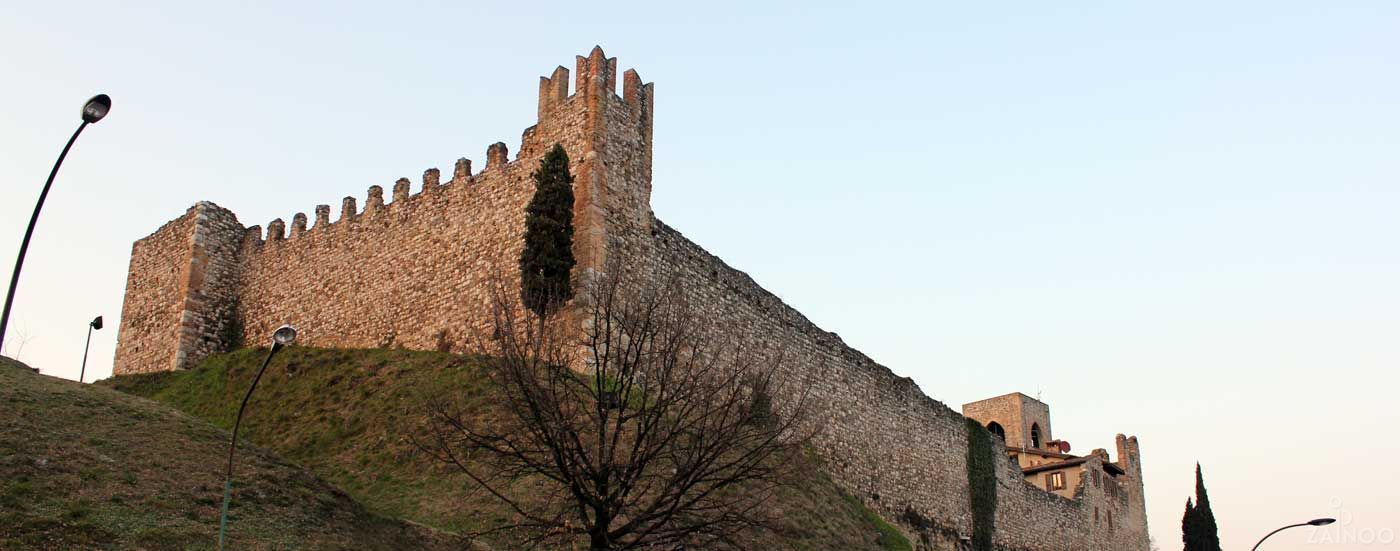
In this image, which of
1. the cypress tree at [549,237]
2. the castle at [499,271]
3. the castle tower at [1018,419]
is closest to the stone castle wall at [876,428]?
the castle at [499,271]

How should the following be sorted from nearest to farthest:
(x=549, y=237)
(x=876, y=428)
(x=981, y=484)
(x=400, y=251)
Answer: (x=549, y=237) < (x=400, y=251) < (x=876, y=428) < (x=981, y=484)

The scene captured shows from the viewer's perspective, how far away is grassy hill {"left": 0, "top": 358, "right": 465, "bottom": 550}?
19203 millimetres

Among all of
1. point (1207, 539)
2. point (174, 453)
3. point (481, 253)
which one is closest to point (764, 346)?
point (481, 253)

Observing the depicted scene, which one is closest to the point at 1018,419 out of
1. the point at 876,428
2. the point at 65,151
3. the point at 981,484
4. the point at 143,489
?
the point at 981,484

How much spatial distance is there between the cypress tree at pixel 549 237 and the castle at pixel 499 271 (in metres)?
0.38

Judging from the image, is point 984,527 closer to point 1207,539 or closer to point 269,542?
point 1207,539

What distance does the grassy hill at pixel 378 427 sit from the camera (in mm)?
25578

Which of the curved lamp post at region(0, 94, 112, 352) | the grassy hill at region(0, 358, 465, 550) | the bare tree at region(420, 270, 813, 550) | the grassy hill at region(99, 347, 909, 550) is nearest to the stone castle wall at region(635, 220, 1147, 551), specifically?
the grassy hill at region(99, 347, 909, 550)

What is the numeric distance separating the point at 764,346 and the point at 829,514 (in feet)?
22.0

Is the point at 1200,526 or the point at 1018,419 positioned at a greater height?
the point at 1018,419

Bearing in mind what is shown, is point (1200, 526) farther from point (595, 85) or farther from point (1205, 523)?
point (595, 85)

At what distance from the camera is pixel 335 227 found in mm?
39625

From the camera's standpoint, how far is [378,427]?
97.3ft

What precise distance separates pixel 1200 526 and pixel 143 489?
48.9m
